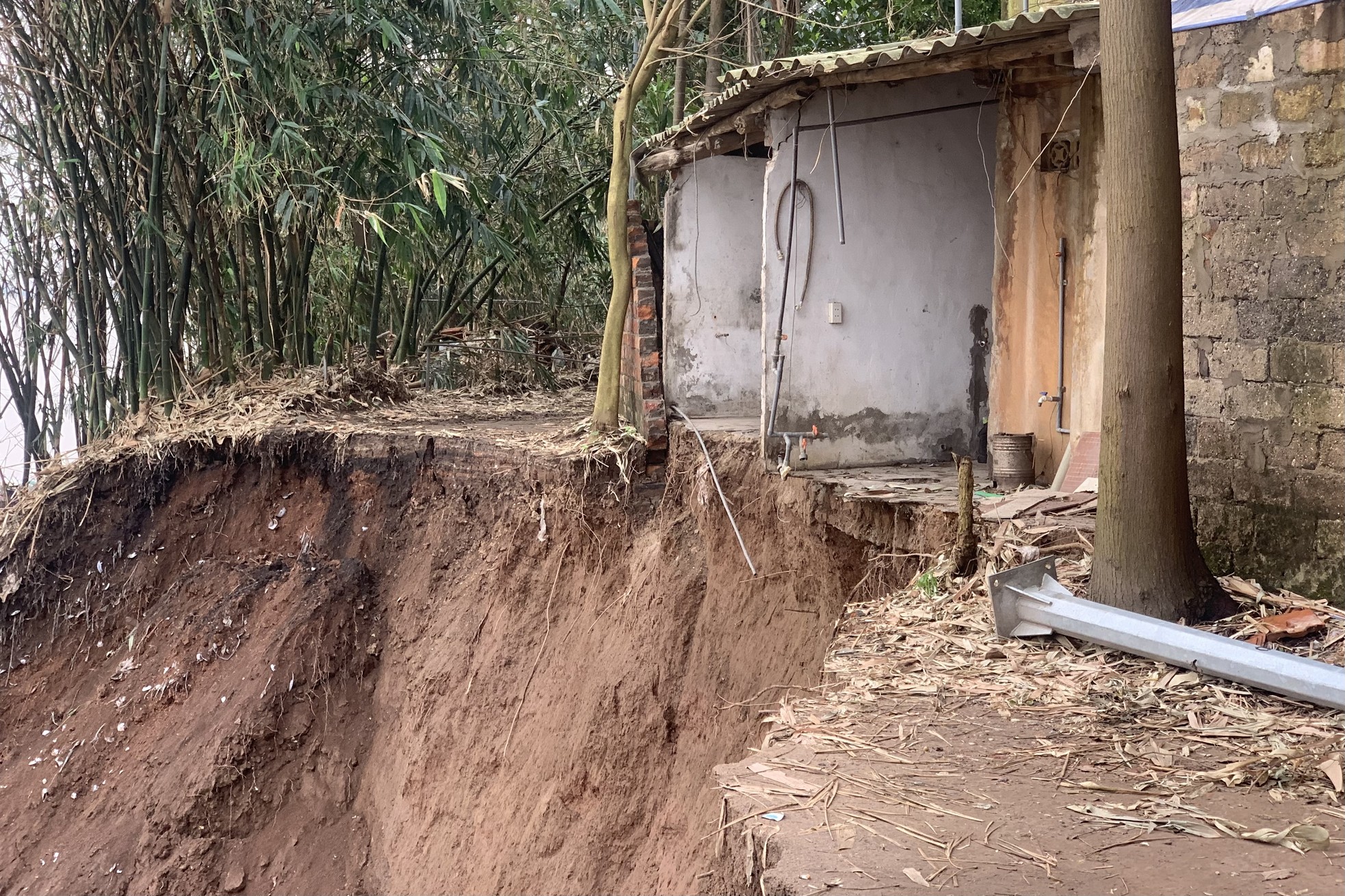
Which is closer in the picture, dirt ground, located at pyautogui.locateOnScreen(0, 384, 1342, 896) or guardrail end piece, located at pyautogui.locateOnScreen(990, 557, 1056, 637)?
guardrail end piece, located at pyautogui.locateOnScreen(990, 557, 1056, 637)

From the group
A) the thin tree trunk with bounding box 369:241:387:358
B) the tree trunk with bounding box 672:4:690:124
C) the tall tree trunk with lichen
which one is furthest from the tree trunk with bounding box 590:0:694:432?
the thin tree trunk with bounding box 369:241:387:358

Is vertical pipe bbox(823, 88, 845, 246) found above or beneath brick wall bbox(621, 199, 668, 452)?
above

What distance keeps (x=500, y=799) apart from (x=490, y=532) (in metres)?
1.95

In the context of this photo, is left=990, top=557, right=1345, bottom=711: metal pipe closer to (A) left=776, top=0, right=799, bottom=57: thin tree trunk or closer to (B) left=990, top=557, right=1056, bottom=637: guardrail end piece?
(B) left=990, top=557, right=1056, bottom=637: guardrail end piece

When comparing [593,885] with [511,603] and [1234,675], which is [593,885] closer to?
[511,603]

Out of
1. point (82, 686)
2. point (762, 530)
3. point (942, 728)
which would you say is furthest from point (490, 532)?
point (942, 728)

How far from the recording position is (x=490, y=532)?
8.11 m

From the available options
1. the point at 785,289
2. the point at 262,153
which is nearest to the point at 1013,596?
the point at 785,289

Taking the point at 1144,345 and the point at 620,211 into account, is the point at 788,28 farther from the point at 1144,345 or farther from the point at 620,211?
the point at 1144,345

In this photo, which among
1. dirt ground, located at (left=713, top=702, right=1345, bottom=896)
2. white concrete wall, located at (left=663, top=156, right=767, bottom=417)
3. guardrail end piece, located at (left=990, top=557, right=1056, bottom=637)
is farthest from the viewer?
white concrete wall, located at (left=663, top=156, right=767, bottom=417)

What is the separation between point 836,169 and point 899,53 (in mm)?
1208

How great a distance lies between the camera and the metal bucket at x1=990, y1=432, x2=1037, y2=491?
604 centimetres

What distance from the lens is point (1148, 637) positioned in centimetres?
381

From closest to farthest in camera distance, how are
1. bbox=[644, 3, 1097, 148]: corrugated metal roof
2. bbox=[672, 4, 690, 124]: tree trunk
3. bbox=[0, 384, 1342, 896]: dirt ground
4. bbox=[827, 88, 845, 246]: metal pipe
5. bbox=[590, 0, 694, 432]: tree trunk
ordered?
1. bbox=[644, 3, 1097, 148]: corrugated metal roof
2. bbox=[0, 384, 1342, 896]: dirt ground
3. bbox=[827, 88, 845, 246]: metal pipe
4. bbox=[590, 0, 694, 432]: tree trunk
5. bbox=[672, 4, 690, 124]: tree trunk
